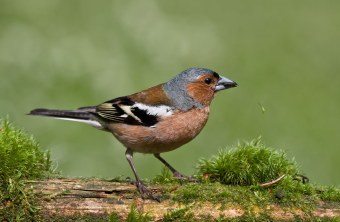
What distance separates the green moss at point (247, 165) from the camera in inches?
245

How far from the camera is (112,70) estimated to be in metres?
12.4

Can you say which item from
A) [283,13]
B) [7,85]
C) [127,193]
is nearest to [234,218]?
[127,193]

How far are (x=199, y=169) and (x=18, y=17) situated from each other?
8562mm

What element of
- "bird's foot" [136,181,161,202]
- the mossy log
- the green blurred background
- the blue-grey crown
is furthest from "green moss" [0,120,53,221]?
the green blurred background

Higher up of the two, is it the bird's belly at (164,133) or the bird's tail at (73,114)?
the bird's tail at (73,114)

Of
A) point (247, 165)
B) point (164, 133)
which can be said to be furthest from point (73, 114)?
point (247, 165)

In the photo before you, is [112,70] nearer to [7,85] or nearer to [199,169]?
[7,85]

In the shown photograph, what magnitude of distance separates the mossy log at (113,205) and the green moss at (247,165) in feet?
1.68

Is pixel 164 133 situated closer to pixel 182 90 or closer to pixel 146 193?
pixel 182 90

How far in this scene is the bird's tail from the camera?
7312 millimetres

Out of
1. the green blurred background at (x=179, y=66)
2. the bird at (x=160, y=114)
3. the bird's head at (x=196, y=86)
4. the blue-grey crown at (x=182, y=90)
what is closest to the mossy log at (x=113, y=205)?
the bird at (x=160, y=114)

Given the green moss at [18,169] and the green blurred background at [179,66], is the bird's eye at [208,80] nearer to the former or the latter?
the green moss at [18,169]

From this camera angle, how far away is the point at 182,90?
722cm

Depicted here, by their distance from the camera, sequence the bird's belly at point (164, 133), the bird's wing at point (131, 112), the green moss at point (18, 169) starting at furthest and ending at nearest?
the bird's wing at point (131, 112) < the bird's belly at point (164, 133) < the green moss at point (18, 169)
